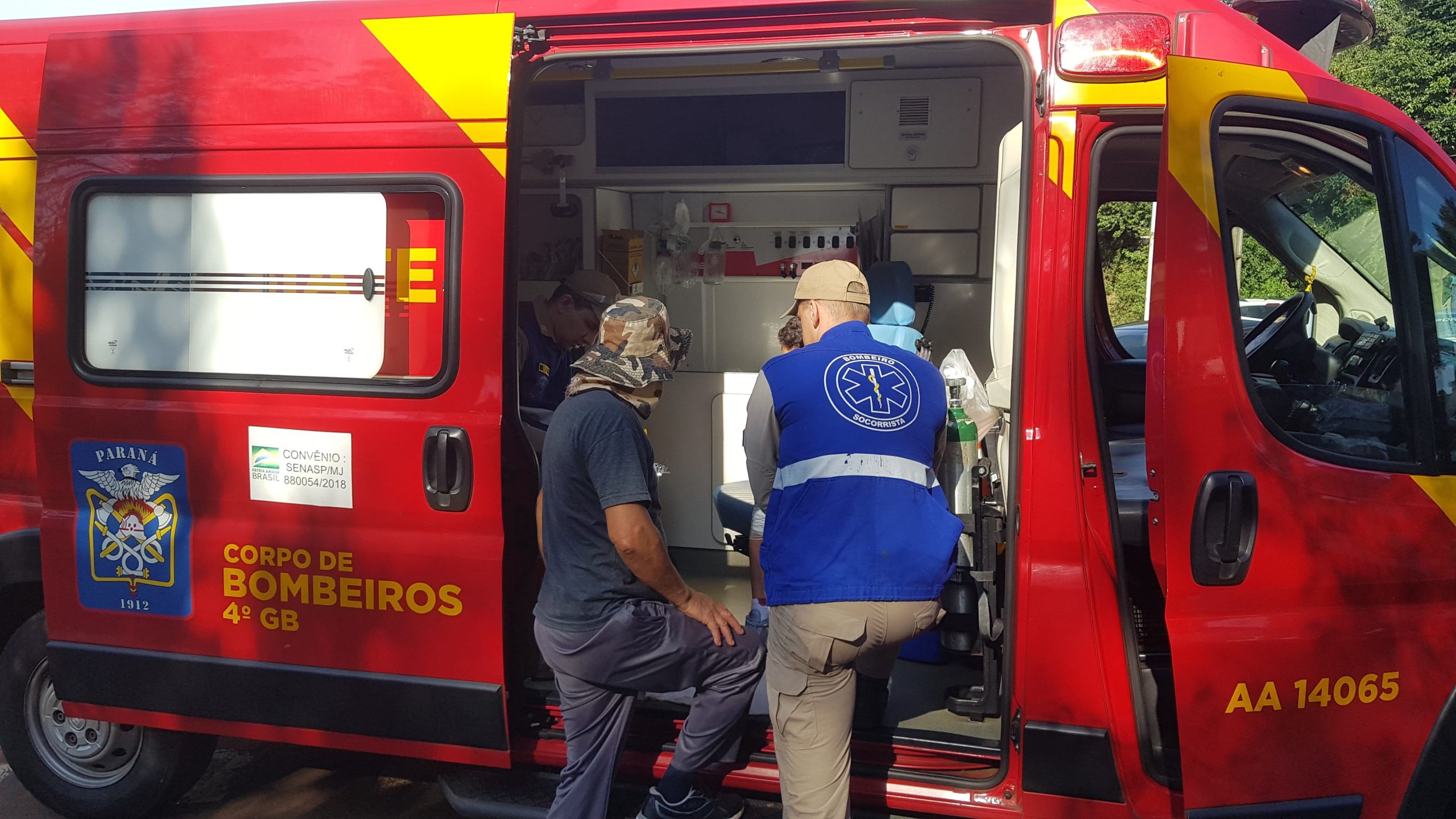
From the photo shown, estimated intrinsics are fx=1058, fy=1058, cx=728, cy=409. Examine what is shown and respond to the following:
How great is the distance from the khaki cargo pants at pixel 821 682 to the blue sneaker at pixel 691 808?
1.19 ft

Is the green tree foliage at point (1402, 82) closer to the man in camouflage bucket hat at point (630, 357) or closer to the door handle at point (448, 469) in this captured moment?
the man in camouflage bucket hat at point (630, 357)

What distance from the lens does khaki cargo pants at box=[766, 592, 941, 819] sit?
255 cm

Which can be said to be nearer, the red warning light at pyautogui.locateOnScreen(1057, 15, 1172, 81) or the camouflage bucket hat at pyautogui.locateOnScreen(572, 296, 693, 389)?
the red warning light at pyautogui.locateOnScreen(1057, 15, 1172, 81)

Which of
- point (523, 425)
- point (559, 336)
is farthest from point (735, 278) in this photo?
point (523, 425)

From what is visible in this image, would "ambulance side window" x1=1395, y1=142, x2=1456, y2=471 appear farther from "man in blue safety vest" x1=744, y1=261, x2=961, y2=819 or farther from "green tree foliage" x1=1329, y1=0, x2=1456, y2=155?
"green tree foliage" x1=1329, y1=0, x2=1456, y2=155

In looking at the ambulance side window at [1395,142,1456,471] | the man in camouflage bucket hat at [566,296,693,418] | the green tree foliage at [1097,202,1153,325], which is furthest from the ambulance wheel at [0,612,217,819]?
the green tree foliage at [1097,202,1153,325]

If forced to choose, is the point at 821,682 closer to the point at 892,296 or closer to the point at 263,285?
the point at 263,285

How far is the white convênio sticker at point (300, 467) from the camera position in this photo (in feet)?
9.82

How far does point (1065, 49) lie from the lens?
2576 mm

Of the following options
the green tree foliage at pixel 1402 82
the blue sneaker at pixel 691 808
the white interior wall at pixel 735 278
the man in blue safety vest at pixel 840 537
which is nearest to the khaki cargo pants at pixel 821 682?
the man in blue safety vest at pixel 840 537

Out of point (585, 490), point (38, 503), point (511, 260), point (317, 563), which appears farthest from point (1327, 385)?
point (38, 503)

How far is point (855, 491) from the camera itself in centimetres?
255

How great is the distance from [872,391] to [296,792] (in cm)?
Result: 258

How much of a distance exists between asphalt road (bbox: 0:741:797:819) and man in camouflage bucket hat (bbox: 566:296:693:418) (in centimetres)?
152
